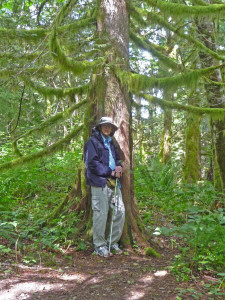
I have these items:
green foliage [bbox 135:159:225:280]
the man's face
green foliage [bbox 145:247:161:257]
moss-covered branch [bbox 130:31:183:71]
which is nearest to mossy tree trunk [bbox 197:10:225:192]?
green foliage [bbox 135:159:225:280]

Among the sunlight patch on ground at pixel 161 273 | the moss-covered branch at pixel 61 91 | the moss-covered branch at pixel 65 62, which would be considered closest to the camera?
the sunlight patch on ground at pixel 161 273

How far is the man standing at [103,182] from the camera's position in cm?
562

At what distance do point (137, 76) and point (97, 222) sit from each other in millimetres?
2912

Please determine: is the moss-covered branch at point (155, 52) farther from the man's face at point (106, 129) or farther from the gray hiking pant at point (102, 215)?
the gray hiking pant at point (102, 215)

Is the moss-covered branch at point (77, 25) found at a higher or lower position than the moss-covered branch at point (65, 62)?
higher

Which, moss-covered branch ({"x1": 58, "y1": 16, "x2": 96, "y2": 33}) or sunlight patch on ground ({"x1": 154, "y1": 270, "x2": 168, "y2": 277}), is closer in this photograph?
sunlight patch on ground ({"x1": 154, "y1": 270, "x2": 168, "y2": 277})

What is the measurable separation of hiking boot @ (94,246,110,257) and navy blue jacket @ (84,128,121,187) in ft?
3.69

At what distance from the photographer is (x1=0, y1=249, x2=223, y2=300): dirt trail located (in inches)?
153

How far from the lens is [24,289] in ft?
12.8

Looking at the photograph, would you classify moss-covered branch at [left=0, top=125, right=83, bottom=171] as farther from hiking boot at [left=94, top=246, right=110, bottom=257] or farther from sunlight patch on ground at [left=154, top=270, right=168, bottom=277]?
sunlight patch on ground at [left=154, top=270, right=168, bottom=277]

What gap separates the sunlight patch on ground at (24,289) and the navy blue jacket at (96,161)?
1.97 m

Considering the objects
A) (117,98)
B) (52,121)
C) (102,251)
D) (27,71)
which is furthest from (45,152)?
(102,251)

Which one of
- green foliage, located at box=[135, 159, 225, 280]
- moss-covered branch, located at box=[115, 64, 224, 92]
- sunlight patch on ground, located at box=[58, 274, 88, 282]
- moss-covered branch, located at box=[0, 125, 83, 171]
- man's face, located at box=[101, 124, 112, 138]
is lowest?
sunlight patch on ground, located at box=[58, 274, 88, 282]

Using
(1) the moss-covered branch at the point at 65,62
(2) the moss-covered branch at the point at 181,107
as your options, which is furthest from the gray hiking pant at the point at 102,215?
(1) the moss-covered branch at the point at 65,62
